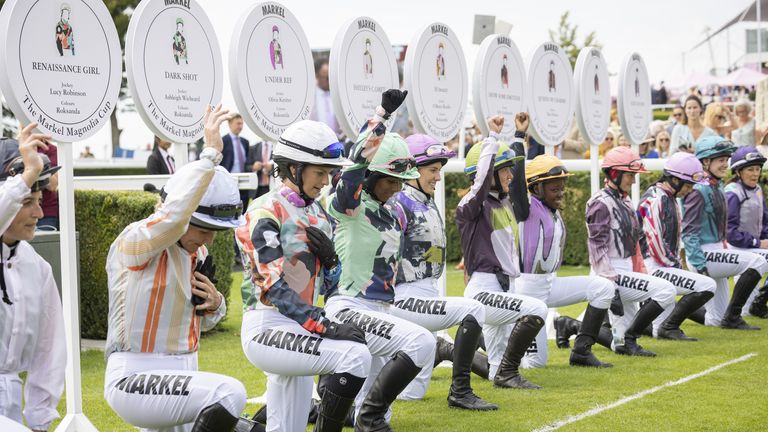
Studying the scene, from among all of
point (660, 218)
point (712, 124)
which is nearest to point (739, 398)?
point (660, 218)

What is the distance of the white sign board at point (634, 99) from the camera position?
12398 millimetres

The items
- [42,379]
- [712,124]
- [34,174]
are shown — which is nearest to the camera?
[34,174]

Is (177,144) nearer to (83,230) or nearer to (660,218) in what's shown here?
(83,230)

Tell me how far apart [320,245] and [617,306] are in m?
4.53

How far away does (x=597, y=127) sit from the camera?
11758 millimetres

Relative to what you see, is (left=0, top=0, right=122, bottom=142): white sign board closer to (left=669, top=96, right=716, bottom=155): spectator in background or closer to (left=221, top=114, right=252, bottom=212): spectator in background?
(left=221, top=114, right=252, bottom=212): spectator in background

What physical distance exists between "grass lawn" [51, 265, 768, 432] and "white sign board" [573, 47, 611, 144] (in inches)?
100

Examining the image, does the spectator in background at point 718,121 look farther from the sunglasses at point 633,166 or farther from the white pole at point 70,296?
Answer: the white pole at point 70,296

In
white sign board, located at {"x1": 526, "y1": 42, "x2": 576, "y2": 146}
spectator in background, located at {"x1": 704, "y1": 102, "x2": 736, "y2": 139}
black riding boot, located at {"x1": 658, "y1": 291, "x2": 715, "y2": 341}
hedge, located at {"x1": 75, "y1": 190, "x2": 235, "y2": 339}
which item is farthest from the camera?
spectator in background, located at {"x1": 704, "y1": 102, "x2": 736, "y2": 139}

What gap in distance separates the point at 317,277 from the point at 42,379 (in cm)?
174

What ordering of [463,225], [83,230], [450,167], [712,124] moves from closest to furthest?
[463,225] < [83,230] < [450,167] < [712,124]

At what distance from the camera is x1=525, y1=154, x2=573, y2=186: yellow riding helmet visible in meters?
8.70

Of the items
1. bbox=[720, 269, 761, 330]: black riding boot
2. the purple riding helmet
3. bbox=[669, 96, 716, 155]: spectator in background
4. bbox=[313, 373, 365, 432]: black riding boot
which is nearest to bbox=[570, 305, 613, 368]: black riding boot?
bbox=[720, 269, 761, 330]: black riding boot

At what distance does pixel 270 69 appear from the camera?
296 inches
